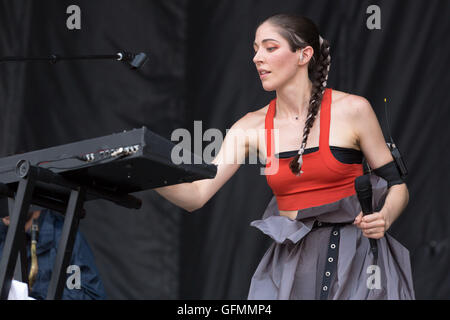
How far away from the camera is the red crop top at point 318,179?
2549 mm

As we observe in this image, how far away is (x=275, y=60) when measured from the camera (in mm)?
2662

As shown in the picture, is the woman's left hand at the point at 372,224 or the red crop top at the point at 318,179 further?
the red crop top at the point at 318,179

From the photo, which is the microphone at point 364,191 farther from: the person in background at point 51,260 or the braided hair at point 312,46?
the person in background at point 51,260

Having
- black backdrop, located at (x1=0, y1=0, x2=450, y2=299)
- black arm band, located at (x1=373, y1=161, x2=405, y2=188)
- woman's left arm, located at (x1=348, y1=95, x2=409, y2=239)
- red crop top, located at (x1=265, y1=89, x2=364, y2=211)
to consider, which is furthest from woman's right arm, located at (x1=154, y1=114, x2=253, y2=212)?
black backdrop, located at (x1=0, y1=0, x2=450, y2=299)

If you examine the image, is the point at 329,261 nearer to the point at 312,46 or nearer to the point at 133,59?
the point at 312,46

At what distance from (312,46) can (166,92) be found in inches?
66.2

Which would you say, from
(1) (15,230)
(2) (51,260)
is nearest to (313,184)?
(1) (15,230)

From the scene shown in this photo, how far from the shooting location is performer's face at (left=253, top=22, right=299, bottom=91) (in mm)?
2664

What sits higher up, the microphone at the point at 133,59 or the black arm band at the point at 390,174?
the microphone at the point at 133,59

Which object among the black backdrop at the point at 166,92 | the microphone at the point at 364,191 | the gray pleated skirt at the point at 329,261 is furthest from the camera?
the black backdrop at the point at 166,92

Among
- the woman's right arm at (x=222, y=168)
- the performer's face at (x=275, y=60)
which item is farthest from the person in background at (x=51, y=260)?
the performer's face at (x=275, y=60)

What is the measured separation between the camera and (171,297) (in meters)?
4.21
